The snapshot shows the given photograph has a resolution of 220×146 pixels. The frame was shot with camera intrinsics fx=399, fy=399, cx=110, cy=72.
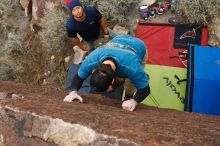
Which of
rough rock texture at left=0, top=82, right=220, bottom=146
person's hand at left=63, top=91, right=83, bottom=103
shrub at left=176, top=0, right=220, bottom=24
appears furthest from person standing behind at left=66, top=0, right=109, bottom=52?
rough rock texture at left=0, top=82, right=220, bottom=146

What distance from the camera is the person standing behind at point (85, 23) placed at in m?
4.80

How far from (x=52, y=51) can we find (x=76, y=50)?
0.56m

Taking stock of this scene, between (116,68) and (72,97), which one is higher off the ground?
(116,68)

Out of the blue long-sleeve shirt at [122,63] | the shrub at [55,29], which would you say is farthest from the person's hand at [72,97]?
the shrub at [55,29]

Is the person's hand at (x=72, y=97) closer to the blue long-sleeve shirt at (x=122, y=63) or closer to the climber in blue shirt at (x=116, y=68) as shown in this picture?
the climber in blue shirt at (x=116, y=68)

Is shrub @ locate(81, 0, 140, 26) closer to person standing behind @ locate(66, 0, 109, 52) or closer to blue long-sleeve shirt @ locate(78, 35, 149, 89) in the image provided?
person standing behind @ locate(66, 0, 109, 52)

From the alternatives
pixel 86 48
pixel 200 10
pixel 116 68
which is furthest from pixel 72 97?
pixel 200 10

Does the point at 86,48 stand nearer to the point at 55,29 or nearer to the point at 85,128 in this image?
the point at 55,29

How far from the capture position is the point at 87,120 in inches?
94.9

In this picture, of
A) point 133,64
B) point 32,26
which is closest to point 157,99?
point 133,64

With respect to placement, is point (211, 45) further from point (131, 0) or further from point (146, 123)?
point (146, 123)

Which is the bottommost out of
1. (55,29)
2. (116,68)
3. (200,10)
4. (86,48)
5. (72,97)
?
(86,48)

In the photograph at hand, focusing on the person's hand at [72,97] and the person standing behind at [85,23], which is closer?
the person's hand at [72,97]

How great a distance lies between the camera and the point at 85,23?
5.03 metres
